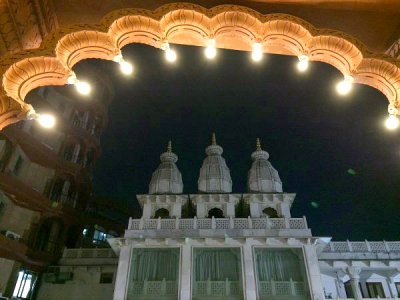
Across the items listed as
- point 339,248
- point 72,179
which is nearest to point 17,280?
point 72,179

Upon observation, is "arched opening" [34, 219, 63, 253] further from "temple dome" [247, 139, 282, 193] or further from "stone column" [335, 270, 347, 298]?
"stone column" [335, 270, 347, 298]

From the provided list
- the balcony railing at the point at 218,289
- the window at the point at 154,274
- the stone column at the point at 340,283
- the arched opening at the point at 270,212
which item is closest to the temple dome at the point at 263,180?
the arched opening at the point at 270,212

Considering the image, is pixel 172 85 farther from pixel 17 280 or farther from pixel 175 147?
pixel 17 280

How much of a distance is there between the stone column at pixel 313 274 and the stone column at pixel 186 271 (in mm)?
7786

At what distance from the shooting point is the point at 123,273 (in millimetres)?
19109

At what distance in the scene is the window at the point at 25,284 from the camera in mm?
20562

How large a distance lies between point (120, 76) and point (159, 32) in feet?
91.6

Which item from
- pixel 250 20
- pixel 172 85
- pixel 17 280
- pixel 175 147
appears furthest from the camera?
pixel 175 147

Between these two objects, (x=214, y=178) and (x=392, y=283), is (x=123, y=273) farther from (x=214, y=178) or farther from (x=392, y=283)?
(x=392, y=283)

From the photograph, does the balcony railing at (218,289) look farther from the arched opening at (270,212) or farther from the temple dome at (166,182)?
the temple dome at (166,182)

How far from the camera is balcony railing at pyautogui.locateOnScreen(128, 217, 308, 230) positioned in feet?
68.3

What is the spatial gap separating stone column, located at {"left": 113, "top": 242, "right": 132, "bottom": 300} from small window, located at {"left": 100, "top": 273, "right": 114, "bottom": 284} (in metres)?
5.13

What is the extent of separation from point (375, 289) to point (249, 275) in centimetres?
1210

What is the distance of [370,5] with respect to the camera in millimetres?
4914
